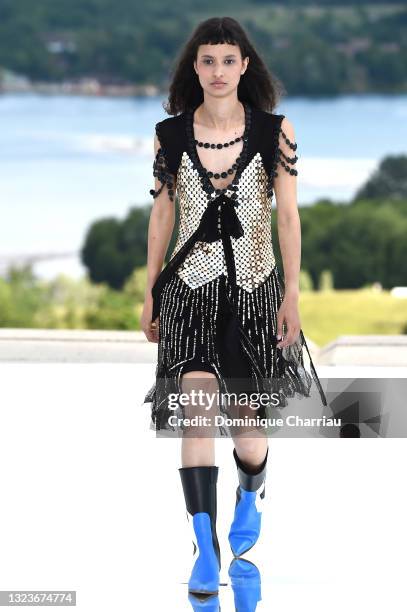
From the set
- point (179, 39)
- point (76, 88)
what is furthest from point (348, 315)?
point (179, 39)

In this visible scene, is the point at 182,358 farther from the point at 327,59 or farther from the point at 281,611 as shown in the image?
the point at 327,59

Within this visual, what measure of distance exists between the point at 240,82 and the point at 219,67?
18cm

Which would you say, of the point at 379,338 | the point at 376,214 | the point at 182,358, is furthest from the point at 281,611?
the point at 376,214

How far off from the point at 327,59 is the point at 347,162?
233 centimetres

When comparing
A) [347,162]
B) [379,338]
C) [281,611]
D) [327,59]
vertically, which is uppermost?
[327,59]

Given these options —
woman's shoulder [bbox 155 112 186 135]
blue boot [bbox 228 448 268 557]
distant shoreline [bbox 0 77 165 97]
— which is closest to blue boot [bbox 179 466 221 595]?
blue boot [bbox 228 448 268 557]

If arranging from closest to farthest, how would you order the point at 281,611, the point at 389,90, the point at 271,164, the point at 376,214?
the point at 281,611 → the point at 271,164 → the point at 376,214 → the point at 389,90

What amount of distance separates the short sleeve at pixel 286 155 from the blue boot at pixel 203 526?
26.5 inches

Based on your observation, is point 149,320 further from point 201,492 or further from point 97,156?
point 97,156

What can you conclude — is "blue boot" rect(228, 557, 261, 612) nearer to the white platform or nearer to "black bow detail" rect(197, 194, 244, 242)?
the white platform

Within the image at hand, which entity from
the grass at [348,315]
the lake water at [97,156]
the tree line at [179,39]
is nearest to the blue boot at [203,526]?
the grass at [348,315]

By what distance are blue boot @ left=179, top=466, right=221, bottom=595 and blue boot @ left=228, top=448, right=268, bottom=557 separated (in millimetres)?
101

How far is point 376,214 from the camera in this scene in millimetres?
25219

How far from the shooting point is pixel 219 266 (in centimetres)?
311
